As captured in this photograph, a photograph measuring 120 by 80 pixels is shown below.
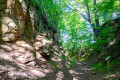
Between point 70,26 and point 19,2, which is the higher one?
point 19,2

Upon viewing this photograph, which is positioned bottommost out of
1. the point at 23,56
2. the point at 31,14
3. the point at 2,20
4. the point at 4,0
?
the point at 23,56

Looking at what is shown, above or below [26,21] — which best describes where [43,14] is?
above

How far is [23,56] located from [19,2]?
4.35m

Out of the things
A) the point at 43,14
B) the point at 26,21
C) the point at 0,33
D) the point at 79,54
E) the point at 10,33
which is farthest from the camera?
the point at 79,54

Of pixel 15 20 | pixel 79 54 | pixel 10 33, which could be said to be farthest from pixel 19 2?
pixel 79 54

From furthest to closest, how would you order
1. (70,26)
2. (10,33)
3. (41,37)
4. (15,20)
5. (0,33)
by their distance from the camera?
(70,26) → (41,37) → (15,20) → (10,33) → (0,33)

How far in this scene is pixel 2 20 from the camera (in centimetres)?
539

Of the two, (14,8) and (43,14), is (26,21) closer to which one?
(14,8)

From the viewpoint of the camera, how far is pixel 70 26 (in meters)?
23.2

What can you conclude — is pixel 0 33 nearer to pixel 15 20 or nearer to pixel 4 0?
pixel 15 20

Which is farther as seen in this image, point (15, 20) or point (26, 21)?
point (26, 21)

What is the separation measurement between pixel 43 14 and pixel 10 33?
8.94m

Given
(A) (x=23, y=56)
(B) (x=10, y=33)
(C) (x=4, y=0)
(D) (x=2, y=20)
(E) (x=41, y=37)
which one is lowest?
(A) (x=23, y=56)

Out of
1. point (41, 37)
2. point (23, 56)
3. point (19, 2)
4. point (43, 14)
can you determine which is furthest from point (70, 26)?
point (23, 56)
